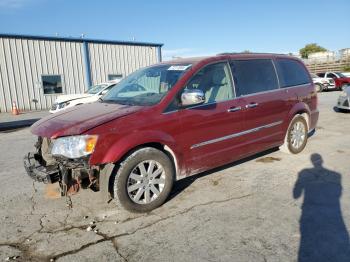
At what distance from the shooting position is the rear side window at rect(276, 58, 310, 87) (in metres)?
5.79

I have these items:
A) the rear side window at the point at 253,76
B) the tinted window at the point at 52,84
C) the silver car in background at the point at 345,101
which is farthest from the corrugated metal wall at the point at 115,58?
the rear side window at the point at 253,76

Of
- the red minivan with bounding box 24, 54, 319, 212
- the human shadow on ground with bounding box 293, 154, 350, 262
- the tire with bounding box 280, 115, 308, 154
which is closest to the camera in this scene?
the human shadow on ground with bounding box 293, 154, 350, 262

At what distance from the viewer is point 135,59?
2420 cm

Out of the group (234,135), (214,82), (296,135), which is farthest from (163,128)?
(296,135)

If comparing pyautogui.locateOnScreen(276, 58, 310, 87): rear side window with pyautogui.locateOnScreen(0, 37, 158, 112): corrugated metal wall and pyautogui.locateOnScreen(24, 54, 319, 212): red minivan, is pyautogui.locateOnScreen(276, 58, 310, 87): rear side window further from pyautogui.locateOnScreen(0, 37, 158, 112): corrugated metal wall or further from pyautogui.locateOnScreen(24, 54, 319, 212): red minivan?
pyautogui.locateOnScreen(0, 37, 158, 112): corrugated metal wall

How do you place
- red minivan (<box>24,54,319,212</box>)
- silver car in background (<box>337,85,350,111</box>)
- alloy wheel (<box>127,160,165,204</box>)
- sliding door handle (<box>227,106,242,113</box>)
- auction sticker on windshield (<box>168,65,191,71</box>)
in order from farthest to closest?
1. silver car in background (<box>337,85,350,111</box>)
2. sliding door handle (<box>227,106,242,113</box>)
3. auction sticker on windshield (<box>168,65,191,71</box>)
4. alloy wheel (<box>127,160,165,204</box>)
5. red minivan (<box>24,54,319,212</box>)

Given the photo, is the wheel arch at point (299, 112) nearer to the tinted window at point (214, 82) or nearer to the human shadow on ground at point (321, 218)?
the human shadow on ground at point (321, 218)

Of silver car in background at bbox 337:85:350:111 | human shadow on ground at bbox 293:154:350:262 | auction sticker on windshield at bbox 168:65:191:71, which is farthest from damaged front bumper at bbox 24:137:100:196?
silver car in background at bbox 337:85:350:111

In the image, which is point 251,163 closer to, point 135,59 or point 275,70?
point 275,70

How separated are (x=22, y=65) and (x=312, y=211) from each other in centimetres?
1936

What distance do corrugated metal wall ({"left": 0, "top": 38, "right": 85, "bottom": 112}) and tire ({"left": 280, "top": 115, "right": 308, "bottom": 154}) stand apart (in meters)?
17.4

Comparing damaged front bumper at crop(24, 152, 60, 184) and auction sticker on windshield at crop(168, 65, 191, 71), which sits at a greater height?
auction sticker on windshield at crop(168, 65, 191, 71)

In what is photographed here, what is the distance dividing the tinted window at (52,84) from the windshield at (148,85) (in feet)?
54.7

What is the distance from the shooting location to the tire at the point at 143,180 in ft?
12.1
